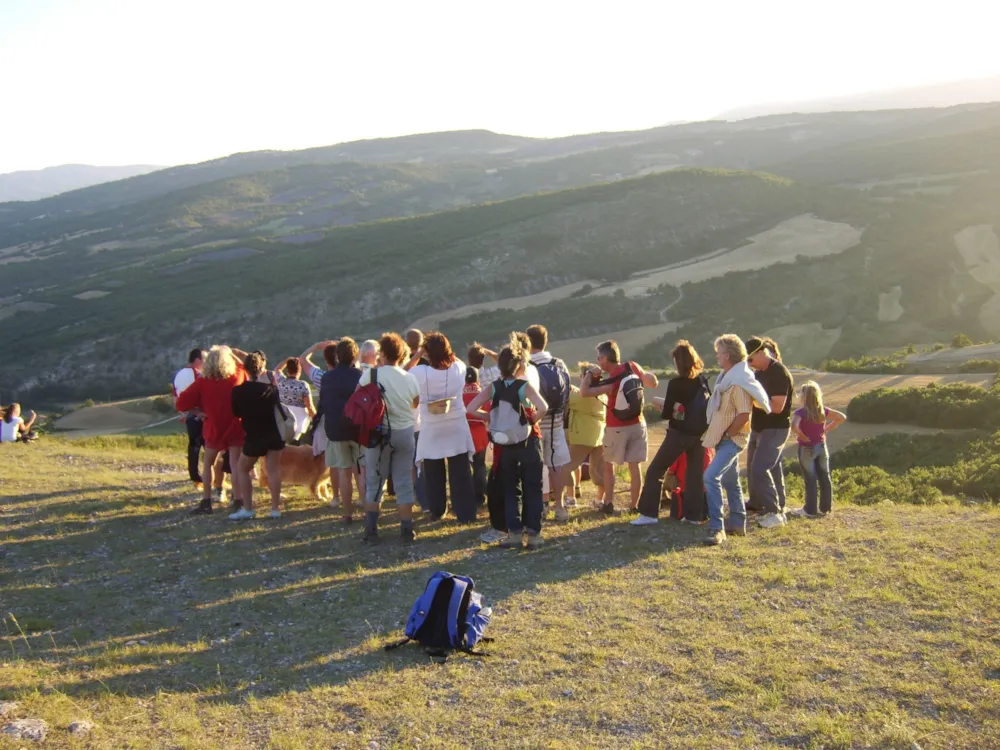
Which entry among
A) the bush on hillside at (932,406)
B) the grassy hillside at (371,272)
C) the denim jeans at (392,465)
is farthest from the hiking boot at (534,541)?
the grassy hillside at (371,272)

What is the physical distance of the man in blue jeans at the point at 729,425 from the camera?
289 inches

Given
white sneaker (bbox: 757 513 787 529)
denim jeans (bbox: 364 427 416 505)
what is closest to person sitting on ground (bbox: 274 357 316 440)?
denim jeans (bbox: 364 427 416 505)

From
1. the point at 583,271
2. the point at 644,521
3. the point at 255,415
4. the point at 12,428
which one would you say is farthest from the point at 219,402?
the point at 583,271

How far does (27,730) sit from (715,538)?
533cm

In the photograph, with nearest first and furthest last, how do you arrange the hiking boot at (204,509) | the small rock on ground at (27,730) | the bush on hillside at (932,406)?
the small rock on ground at (27,730) < the hiking boot at (204,509) < the bush on hillside at (932,406)

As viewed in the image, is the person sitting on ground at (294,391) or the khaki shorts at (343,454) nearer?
the khaki shorts at (343,454)

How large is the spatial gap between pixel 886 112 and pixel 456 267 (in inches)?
4479

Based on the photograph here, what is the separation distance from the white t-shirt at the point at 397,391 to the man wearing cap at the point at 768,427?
304 cm

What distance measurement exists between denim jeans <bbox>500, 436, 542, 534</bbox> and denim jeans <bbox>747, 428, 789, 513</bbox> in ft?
6.91

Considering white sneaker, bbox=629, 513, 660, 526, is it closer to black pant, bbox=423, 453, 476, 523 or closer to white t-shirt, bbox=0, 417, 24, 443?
black pant, bbox=423, 453, 476, 523

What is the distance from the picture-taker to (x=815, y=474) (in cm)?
864

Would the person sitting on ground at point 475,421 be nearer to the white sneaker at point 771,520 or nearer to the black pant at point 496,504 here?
the black pant at point 496,504

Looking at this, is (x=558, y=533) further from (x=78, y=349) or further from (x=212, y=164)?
(x=212, y=164)

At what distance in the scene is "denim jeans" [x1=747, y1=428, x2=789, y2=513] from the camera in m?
8.13
